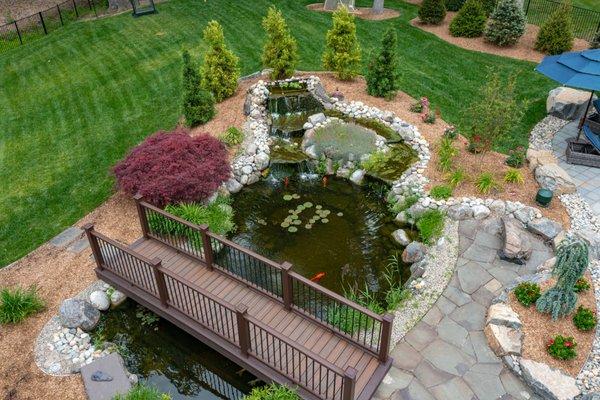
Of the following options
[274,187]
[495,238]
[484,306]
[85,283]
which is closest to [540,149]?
[495,238]

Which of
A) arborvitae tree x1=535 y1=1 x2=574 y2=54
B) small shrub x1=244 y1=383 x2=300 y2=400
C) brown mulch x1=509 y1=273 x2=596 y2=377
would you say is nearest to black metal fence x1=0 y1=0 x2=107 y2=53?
small shrub x1=244 y1=383 x2=300 y2=400

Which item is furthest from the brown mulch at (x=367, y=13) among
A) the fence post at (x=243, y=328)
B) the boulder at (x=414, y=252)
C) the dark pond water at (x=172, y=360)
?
the fence post at (x=243, y=328)

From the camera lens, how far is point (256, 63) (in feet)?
50.2

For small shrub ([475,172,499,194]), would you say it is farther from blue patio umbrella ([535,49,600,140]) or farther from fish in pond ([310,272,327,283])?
fish in pond ([310,272,327,283])

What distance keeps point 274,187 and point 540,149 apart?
21.4 ft

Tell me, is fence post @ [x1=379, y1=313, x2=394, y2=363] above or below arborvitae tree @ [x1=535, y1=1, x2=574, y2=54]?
below

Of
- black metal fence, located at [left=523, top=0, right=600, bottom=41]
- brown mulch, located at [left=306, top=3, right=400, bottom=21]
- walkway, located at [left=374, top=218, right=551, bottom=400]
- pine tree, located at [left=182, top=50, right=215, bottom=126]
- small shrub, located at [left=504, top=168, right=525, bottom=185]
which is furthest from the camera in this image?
brown mulch, located at [left=306, top=3, right=400, bottom=21]

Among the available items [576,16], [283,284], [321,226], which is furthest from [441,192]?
[576,16]

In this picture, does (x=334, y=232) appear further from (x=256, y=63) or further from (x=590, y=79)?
(x=256, y=63)

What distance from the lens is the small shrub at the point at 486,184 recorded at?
9.77 m

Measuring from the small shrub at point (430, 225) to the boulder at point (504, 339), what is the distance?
237 cm

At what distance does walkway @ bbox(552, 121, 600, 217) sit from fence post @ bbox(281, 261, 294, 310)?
659 centimetres

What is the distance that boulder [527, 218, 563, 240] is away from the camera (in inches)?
345

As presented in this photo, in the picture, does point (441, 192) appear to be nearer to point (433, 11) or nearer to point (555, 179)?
point (555, 179)
